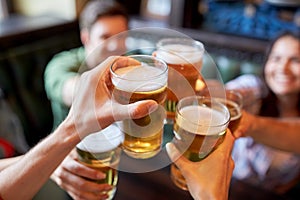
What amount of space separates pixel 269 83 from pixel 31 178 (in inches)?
44.9

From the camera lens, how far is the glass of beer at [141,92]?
2.05ft

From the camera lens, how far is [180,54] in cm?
78

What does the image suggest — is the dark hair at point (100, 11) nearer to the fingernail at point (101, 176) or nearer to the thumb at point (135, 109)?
the fingernail at point (101, 176)

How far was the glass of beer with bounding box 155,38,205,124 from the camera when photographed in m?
0.76

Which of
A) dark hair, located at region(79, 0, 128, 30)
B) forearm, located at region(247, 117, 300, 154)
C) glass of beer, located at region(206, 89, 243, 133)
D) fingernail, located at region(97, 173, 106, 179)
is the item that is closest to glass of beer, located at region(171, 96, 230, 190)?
glass of beer, located at region(206, 89, 243, 133)

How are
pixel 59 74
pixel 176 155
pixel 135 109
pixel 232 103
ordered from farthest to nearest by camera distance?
pixel 59 74 < pixel 232 103 < pixel 176 155 < pixel 135 109

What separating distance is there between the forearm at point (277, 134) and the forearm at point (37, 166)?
0.59 meters

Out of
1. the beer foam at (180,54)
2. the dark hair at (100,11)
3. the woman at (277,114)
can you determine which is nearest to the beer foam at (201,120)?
the beer foam at (180,54)

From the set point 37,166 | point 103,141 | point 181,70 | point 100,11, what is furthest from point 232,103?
point 100,11

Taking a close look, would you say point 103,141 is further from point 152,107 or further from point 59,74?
point 59,74

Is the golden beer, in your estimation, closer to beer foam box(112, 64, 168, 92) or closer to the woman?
beer foam box(112, 64, 168, 92)

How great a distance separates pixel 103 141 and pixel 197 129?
9.1 inches

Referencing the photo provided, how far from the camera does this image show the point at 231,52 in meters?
2.00

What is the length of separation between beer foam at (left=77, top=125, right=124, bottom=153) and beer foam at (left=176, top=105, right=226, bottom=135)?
0.14 m
